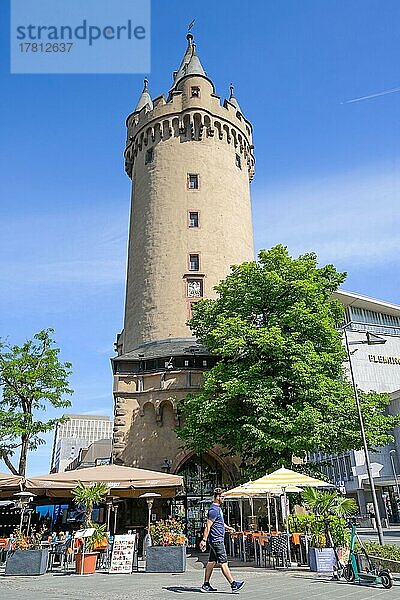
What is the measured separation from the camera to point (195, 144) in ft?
127

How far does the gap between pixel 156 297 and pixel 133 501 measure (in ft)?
41.1

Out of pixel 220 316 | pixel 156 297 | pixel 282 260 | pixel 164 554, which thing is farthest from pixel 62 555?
pixel 156 297

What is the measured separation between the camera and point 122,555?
15320mm

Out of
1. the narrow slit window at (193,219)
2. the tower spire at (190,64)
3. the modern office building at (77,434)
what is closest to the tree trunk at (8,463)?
the narrow slit window at (193,219)

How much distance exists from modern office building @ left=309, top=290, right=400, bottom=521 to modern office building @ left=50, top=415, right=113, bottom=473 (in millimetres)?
91108

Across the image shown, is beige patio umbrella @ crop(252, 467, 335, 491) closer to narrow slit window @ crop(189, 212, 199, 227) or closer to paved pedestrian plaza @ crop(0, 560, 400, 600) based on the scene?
paved pedestrian plaza @ crop(0, 560, 400, 600)

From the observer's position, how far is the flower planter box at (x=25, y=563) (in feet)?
49.5

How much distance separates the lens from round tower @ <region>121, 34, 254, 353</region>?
34.3m

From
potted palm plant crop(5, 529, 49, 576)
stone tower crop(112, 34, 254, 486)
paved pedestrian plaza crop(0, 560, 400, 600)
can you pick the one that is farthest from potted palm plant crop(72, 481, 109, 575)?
stone tower crop(112, 34, 254, 486)

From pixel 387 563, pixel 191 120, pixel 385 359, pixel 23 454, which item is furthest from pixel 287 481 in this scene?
pixel 385 359

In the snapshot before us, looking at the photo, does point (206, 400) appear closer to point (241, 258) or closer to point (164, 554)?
point (164, 554)

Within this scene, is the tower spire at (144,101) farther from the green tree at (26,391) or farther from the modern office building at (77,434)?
the modern office building at (77,434)

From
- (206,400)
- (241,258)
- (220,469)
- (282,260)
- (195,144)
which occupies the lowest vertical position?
(220,469)

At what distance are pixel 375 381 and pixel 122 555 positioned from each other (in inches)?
1998
